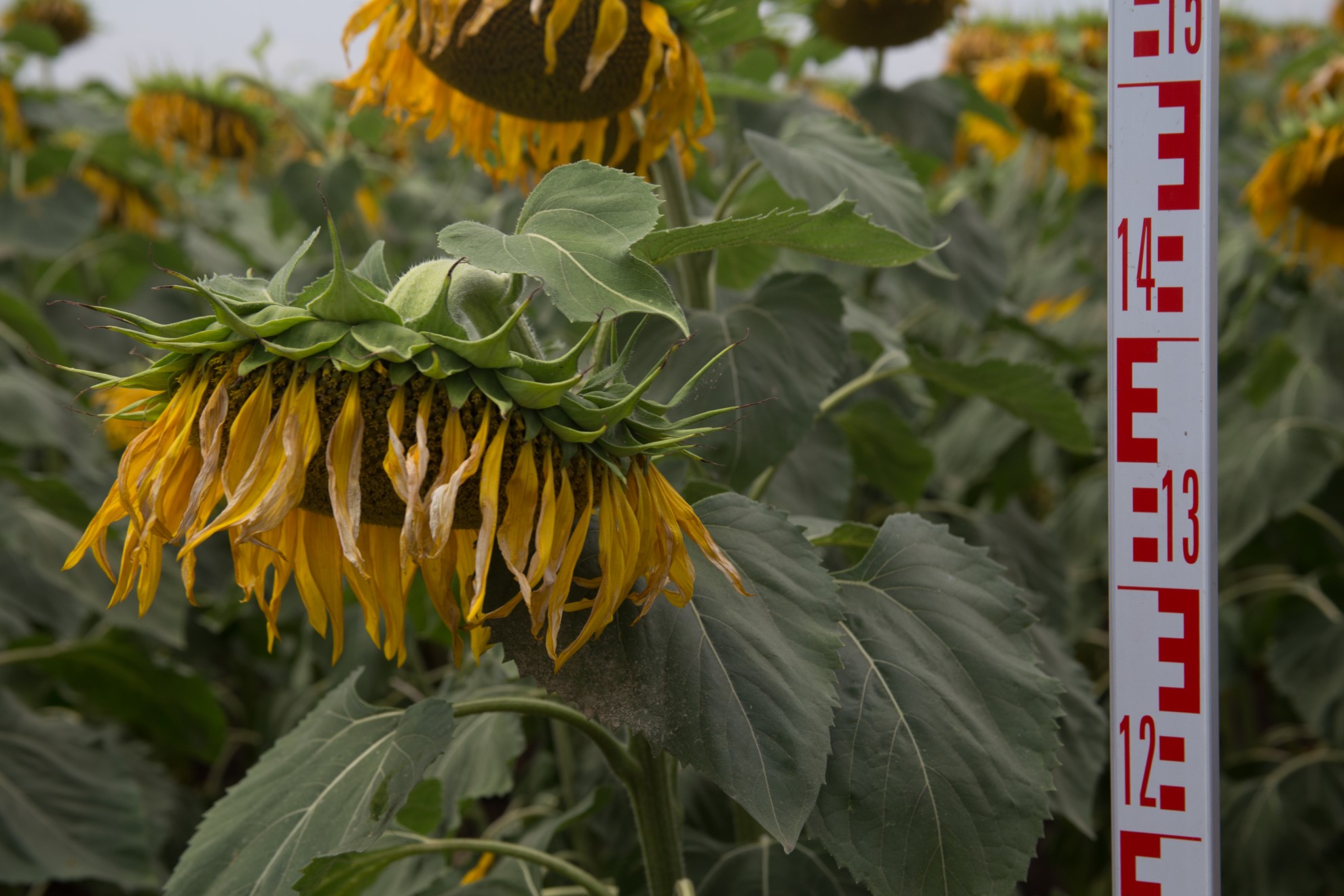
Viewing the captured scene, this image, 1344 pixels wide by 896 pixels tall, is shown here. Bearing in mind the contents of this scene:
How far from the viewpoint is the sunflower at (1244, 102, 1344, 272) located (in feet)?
5.32

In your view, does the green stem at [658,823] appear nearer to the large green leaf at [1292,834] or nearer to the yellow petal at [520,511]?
the yellow petal at [520,511]

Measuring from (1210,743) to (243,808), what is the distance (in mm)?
618

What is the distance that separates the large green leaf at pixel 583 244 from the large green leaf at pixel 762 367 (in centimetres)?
27

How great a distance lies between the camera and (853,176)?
3.29ft

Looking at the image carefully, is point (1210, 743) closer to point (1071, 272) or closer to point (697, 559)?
point (697, 559)

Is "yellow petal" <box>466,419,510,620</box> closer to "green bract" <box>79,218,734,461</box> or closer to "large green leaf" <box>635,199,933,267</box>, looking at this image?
"green bract" <box>79,218,734,461</box>

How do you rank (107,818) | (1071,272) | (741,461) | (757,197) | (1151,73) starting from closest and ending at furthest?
(1151,73), (741,461), (757,197), (107,818), (1071,272)

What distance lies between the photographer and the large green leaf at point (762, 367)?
35.1 inches

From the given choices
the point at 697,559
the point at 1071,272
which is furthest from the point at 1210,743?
the point at 1071,272

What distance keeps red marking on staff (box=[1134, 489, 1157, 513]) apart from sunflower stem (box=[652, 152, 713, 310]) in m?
0.41

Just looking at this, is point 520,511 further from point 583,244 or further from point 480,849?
point 480,849

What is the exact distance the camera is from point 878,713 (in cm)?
75

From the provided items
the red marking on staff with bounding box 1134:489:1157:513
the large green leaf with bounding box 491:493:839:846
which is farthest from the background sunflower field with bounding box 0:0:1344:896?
the red marking on staff with bounding box 1134:489:1157:513

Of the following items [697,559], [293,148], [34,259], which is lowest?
[697,559]
